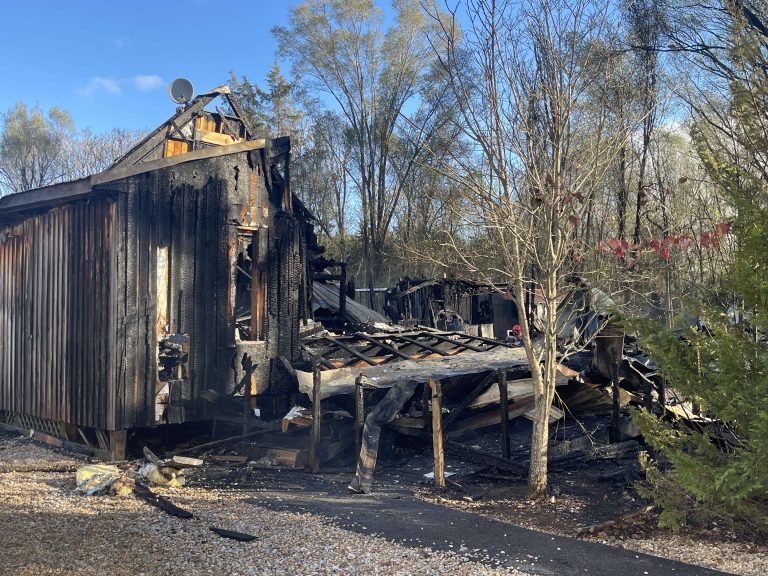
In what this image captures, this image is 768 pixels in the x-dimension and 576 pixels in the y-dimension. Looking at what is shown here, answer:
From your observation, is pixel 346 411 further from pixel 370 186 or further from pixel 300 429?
pixel 370 186

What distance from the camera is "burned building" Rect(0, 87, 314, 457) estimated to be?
9523 mm

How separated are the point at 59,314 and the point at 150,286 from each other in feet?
5.77

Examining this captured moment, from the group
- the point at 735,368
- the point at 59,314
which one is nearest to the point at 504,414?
the point at 735,368

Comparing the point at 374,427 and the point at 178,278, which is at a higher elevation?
the point at 178,278

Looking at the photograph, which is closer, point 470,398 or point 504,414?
point 504,414

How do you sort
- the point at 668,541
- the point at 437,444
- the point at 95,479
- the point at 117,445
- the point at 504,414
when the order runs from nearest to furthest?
the point at 668,541 < the point at 95,479 < the point at 437,444 < the point at 504,414 < the point at 117,445

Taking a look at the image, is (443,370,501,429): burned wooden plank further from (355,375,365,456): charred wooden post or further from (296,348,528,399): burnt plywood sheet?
(355,375,365,456): charred wooden post

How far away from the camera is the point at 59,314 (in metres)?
10.3

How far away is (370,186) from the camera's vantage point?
1443 inches

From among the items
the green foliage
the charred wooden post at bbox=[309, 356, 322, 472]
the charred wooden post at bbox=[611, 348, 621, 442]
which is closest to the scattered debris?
the charred wooden post at bbox=[309, 356, 322, 472]

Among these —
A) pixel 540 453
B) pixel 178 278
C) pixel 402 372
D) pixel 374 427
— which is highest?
pixel 178 278

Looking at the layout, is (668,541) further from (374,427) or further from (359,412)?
(359,412)

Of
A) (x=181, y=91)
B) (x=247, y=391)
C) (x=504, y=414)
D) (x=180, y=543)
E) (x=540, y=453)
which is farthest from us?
(x=181, y=91)

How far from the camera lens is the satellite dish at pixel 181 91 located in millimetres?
11820
